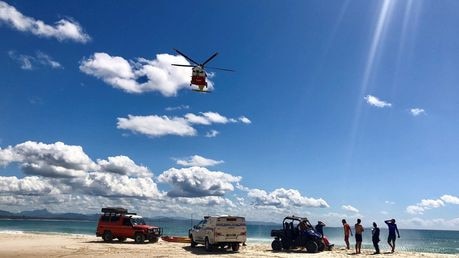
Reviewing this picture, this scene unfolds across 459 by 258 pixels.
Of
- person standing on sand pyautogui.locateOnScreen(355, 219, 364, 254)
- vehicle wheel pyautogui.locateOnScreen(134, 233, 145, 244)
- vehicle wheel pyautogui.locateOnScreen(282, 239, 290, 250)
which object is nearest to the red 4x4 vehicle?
vehicle wheel pyautogui.locateOnScreen(134, 233, 145, 244)

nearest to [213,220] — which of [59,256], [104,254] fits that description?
[104,254]

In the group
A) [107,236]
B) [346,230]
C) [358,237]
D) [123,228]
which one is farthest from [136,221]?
[358,237]

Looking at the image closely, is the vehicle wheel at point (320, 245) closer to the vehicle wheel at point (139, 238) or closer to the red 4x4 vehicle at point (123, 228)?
the red 4x4 vehicle at point (123, 228)

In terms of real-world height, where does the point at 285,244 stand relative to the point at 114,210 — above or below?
below

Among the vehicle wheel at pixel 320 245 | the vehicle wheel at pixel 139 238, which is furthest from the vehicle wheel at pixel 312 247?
the vehicle wheel at pixel 139 238

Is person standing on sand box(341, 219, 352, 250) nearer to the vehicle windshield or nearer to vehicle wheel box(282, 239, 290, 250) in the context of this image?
vehicle wheel box(282, 239, 290, 250)

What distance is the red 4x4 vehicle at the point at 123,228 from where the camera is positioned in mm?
30906

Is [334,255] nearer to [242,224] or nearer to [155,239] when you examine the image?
[242,224]

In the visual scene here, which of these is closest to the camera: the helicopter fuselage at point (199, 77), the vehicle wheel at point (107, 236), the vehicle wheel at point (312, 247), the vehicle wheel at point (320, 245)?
the vehicle wheel at point (312, 247)

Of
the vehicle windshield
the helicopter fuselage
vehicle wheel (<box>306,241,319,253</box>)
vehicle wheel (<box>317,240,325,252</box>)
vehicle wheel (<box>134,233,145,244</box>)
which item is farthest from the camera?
the helicopter fuselage

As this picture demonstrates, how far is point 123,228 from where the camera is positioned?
3122cm

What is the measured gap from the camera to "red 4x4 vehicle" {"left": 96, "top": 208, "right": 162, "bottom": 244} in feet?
101

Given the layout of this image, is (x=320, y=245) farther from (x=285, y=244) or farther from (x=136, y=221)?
(x=136, y=221)

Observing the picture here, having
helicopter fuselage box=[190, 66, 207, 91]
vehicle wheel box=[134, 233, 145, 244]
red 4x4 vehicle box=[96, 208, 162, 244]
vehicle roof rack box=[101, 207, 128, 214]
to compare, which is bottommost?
vehicle wheel box=[134, 233, 145, 244]
